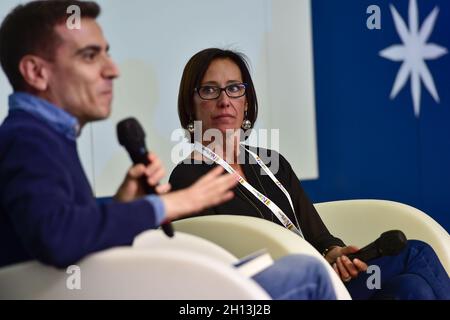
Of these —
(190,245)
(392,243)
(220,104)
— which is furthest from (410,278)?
(220,104)

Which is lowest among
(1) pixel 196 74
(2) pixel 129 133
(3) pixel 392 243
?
(3) pixel 392 243

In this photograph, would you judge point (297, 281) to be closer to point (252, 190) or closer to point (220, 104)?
point (252, 190)

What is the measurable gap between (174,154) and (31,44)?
1.49 m

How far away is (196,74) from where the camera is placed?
7.27 ft

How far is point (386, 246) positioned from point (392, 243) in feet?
0.07

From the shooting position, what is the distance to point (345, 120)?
141 inches

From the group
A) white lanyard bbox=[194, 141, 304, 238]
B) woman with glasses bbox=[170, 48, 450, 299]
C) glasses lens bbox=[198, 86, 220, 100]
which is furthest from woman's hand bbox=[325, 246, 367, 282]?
glasses lens bbox=[198, 86, 220, 100]

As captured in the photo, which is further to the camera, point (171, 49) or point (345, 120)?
point (345, 120)

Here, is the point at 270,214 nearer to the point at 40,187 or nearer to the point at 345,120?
the point at 40,187

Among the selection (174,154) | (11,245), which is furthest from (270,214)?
(11,245)

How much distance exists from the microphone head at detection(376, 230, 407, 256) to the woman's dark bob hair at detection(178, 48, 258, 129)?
2.52ft

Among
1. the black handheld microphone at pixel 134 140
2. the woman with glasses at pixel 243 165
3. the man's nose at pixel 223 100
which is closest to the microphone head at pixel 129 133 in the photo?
the black handheld microphone at pixel 134 140

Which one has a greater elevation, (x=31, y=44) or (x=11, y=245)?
(x=31, y=44)

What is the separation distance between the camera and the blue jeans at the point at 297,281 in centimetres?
141
